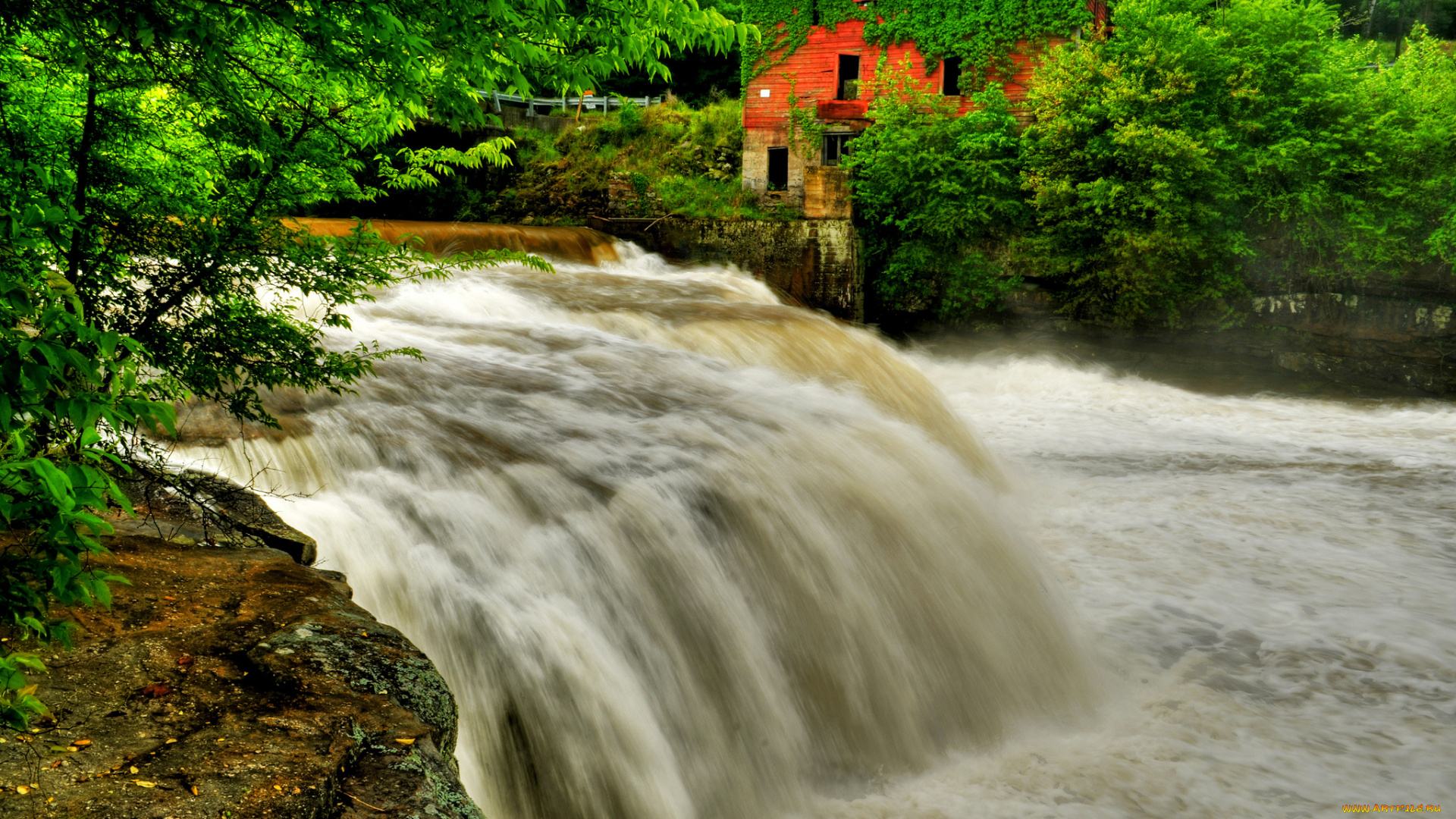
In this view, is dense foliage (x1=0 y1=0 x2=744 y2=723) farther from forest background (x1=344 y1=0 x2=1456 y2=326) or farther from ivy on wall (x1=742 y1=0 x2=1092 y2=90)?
ivy on wall (x1=742 y1=0 x2=1092 y2=90)

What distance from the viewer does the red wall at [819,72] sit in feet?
73.9

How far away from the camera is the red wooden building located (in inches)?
878

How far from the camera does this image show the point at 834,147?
23.3 metres

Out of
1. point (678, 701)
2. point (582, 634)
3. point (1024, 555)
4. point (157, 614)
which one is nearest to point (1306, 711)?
point (1024, 555)

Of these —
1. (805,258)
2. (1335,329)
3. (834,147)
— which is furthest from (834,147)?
(1335,329)

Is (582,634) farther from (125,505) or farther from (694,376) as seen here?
(694,376)

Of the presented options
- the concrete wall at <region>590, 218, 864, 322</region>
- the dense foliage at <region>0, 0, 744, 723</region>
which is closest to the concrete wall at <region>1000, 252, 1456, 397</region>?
the concrete wall at <region>590, 218, 864, 322</region>

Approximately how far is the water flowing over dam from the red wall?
55.8ft

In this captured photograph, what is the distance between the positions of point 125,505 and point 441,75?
2.72m

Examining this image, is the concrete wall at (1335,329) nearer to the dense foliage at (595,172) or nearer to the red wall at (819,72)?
the red wall at (819,72)

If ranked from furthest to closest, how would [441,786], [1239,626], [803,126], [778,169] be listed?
1. [778,169]
2. [803,126]
3. [1239,626]
4. [441,786]

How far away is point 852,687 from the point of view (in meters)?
4.57

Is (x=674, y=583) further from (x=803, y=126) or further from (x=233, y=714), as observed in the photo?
(x=803, y=126)

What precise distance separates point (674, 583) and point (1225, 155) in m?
17.8
